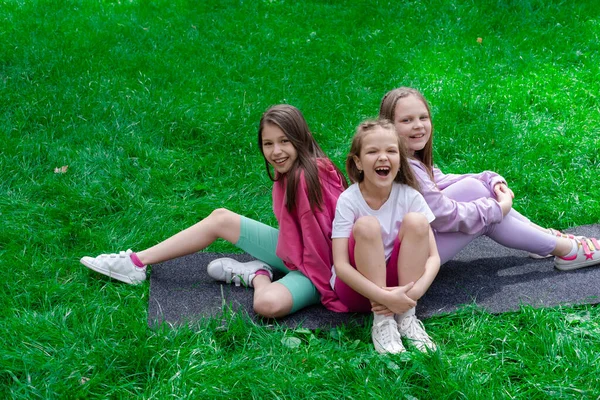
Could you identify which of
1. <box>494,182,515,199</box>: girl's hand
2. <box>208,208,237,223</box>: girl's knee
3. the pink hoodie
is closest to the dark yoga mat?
the pink hoodie

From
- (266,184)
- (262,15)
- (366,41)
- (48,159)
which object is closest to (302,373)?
(266,184)

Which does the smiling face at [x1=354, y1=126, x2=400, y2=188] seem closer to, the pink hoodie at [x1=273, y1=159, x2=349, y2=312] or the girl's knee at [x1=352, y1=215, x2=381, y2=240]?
the girl's knee at [x1=352, y1=215, x2=381, y2=240]

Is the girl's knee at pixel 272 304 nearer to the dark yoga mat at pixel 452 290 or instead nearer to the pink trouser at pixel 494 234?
the dark yoga mat at pixel 452 290

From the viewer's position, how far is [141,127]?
217 inches

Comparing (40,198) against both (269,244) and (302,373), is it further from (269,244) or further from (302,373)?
(302,373)

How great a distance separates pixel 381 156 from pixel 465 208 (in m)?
0.63

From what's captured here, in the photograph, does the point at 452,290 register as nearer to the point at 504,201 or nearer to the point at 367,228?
the point at 504,201

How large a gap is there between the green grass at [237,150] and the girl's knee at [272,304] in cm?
11

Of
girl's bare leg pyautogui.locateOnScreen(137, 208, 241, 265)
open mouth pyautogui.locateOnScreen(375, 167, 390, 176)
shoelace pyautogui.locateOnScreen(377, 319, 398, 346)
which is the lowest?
shoelace pyautogui.locateOnScreen(377, 319, 398, 346)

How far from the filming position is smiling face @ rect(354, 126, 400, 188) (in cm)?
299

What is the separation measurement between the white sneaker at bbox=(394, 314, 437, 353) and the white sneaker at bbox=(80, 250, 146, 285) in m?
1.42

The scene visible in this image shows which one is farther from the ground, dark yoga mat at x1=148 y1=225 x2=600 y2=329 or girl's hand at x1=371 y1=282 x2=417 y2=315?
girl's hand at x1=371 y1=282 x2=417 y2=315

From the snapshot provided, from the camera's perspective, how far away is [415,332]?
9.90ft

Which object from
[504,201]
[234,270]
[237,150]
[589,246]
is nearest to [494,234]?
[504,201]
